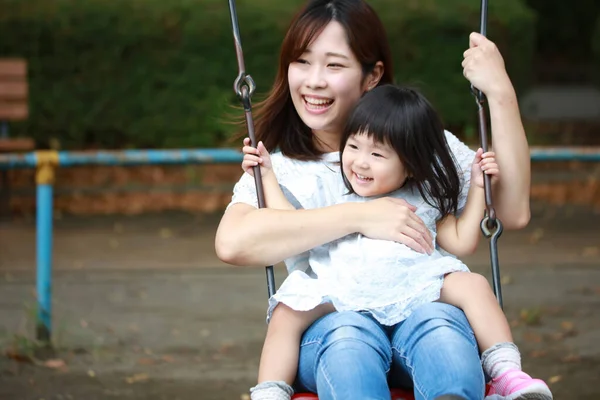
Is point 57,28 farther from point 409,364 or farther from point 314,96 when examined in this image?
point 409,364

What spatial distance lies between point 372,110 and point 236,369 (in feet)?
8.06

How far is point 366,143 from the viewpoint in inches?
121

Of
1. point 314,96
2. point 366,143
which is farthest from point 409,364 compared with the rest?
point 314,96

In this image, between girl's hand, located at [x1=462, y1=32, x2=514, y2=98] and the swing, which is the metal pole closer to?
the swing

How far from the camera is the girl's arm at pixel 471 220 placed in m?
3.15

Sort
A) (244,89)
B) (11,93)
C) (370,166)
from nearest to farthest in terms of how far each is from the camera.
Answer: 1. (370,166)
2. (244,89)
3. (11,93)

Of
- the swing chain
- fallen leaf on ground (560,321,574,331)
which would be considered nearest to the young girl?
the swing chain

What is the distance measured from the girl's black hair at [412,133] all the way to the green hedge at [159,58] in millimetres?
6394

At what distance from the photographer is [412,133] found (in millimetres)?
3064

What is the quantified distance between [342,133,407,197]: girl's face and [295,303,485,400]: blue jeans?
1.21 ft

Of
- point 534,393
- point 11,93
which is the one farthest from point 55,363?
point 11,93

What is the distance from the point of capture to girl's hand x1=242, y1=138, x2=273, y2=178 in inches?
127

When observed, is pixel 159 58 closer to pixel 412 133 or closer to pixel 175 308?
pixel 175 308

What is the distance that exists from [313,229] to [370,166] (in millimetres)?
224
